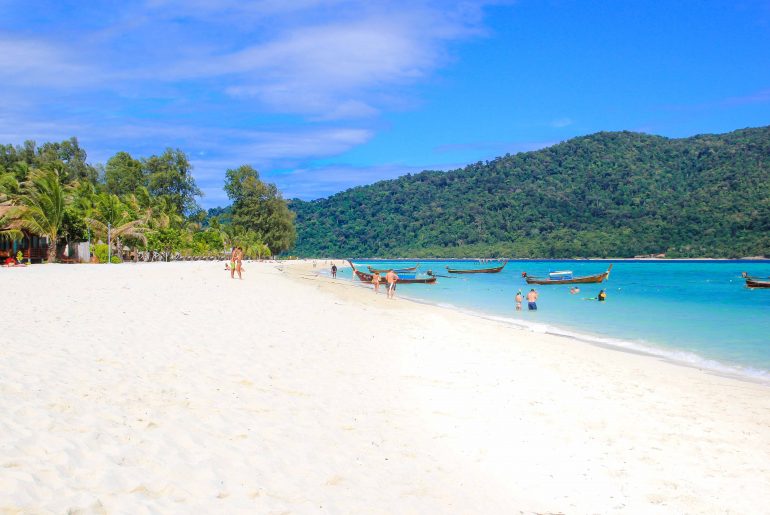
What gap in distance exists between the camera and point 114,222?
54625 millimetres

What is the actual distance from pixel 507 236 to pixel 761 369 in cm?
14741

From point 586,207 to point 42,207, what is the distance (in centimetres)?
13075

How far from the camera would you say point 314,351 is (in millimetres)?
10234

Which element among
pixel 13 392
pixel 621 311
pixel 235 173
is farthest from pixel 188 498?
pixel 235 173

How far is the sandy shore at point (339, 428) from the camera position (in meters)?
4.53

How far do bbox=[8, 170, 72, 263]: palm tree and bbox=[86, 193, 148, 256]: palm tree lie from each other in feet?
Answer: 21.6

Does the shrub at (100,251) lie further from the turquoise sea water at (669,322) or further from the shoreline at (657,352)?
the shoreline at (657,352)

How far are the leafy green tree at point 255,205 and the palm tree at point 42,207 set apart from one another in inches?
1950

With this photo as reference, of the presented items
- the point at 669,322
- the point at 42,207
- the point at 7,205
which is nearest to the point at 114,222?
the point at 42,207

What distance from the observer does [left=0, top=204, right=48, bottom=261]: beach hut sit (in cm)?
3878

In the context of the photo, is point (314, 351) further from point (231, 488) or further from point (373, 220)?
point (373, 220)

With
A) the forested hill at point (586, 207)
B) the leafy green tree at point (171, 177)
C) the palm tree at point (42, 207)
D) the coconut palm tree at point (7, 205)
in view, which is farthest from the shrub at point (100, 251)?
the forested hill at point (586, 207)

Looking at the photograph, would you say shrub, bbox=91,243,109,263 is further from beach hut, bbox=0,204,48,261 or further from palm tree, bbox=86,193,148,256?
beach hut, bbox=0,204,48,261

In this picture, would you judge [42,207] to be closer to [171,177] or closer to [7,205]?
[7,205]
